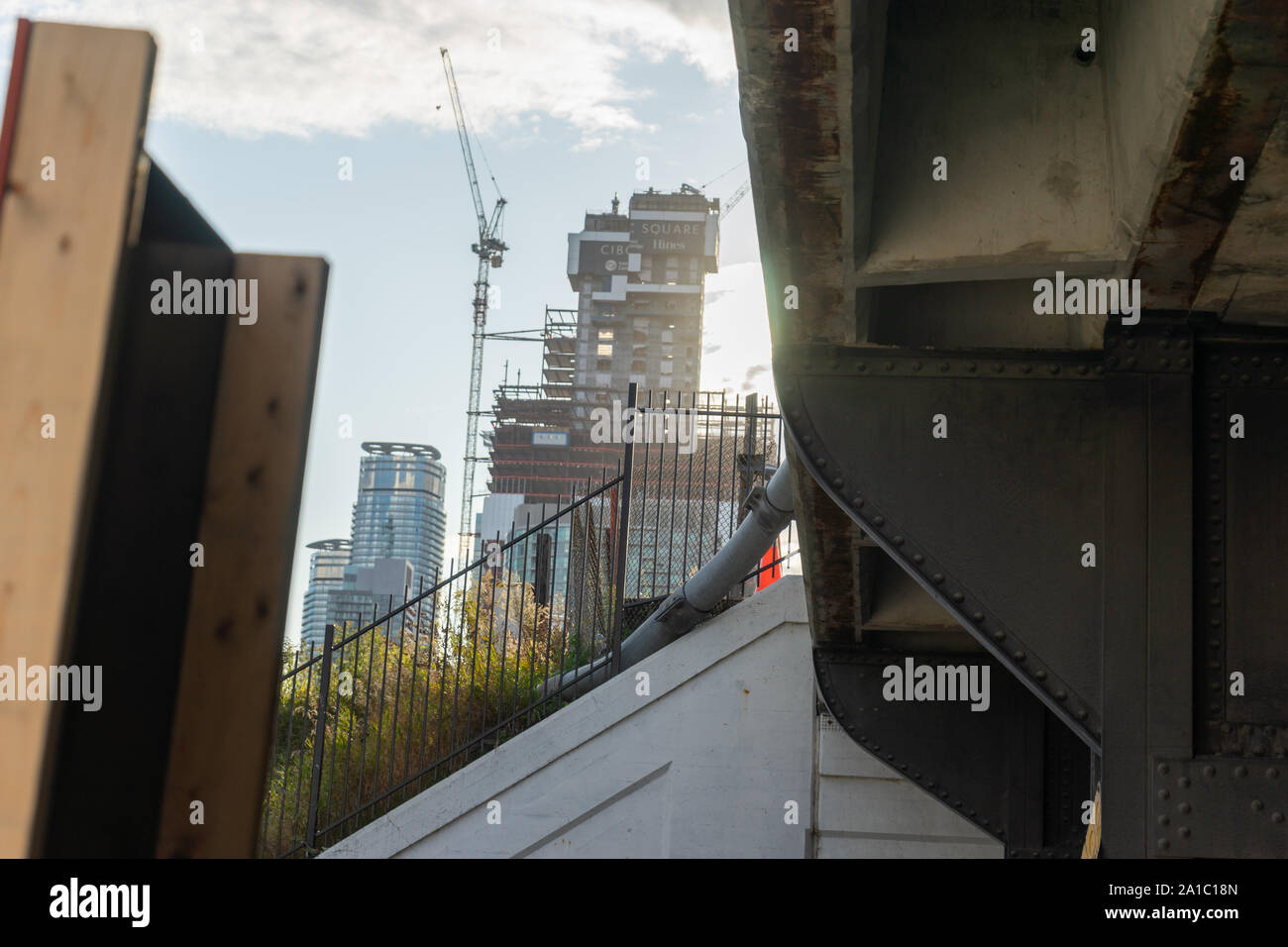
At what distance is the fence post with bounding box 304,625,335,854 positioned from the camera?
29.9ft

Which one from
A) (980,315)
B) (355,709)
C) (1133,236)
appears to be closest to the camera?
(1133,236)

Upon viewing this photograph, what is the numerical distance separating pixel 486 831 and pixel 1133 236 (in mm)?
6656

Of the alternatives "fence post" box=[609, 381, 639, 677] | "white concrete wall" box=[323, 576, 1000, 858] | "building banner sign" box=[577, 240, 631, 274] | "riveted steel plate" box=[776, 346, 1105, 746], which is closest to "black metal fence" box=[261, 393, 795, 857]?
"fence post" box=[609, 381, 639, 677]

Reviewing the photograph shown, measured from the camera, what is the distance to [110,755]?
5.57ft

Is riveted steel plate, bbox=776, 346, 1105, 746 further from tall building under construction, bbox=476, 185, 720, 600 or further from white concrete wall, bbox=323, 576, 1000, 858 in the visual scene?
tall building under construction, bbox=476, 185, 720, 600

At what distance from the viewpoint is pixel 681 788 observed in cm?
878

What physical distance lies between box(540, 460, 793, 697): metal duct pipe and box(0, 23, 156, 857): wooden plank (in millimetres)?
6318

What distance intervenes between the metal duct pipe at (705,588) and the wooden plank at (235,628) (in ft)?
19.9

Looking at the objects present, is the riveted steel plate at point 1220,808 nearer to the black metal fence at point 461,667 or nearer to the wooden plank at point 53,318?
the wooden plank at point 53,318

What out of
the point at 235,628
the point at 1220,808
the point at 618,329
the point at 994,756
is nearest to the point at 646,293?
the point at 618,329

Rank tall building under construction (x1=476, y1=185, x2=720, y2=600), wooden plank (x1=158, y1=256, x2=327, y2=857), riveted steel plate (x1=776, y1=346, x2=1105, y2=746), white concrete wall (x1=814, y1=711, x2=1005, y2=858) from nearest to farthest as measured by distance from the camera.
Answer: wooden plank (x1=158, y1=256, x2=327, y2=857)
riveted steel plate (x1=776, y1=346, x2=1105, y2=746)
white concrete wall (x1=814, y1=711, x2=1005, y2=858)
tall building under construction (x1=476, y1=185, x2=720, y2=600)

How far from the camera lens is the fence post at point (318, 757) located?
29.9 ft
